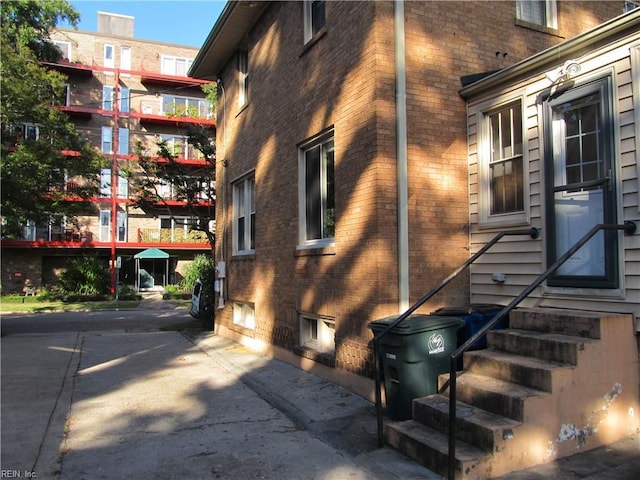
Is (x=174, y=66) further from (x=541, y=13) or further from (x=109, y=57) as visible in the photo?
(x=541, y=13)

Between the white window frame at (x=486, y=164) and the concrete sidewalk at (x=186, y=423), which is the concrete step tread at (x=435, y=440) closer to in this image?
the concrete sidewalk at (x=186, y=423)

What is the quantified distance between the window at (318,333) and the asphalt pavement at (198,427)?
1.64ft

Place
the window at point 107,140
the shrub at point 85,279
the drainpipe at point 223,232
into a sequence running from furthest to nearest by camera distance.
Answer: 1. the window at point 107,140
2. the shrub at point 85,279
3. the drainpipe at point 223,232

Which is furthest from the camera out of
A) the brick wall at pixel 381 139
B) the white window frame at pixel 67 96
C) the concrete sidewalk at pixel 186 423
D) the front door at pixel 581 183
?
the white window frame at pixel 67 96

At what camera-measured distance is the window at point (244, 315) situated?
11.1 m

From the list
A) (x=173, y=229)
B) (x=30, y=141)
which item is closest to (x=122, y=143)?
(x=173, y=229)

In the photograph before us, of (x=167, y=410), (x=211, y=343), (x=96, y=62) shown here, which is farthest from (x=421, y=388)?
(x=96, y=62)

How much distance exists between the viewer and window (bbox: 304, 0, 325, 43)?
27.0 feet

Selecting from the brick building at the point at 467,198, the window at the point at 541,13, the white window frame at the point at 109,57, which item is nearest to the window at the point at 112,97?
the white window frame at the point at 109,57

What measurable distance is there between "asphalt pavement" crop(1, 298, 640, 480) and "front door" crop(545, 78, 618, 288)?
173 cm

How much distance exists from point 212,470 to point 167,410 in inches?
82.3

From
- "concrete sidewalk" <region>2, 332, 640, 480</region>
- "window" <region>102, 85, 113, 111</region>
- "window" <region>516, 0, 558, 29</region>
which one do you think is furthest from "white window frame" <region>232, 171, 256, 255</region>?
"window" <region>102, 85, 113, 111</region>

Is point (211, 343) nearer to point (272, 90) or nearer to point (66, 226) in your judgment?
point (272, 90)

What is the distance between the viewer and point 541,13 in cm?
805
